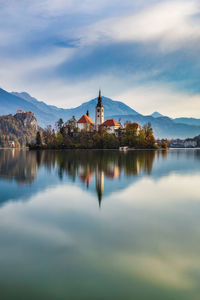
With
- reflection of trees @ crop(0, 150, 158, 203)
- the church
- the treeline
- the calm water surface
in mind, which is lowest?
the calm water surface

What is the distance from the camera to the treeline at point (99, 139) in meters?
98.8

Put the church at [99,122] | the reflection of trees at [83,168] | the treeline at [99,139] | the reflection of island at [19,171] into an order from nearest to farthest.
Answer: the reflection of island at [19,171] < the reflection of trees at [83,168] < the treeline at [99,139] < the church at [99,122]

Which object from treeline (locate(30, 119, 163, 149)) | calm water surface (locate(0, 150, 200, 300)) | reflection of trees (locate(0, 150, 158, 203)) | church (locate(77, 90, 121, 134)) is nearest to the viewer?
calm water surface (locate(0, 150, 200, 300))

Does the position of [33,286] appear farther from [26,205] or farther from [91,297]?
[26,205]

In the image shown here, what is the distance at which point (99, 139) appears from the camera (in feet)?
333

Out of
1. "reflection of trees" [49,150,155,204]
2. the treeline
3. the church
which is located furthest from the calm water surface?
the church

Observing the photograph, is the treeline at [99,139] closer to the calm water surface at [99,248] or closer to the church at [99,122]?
the church at [99,122]

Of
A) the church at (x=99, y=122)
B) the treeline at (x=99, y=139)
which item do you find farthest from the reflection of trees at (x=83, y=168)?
the church at (x=99, y=122)

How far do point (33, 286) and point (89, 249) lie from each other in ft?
6.13

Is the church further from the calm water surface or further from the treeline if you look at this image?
the calm water surface

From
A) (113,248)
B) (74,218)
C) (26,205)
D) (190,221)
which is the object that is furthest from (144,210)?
(26,205)

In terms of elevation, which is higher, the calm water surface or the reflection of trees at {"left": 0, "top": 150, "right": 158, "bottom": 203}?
the reflection of trees at {"left": 0, "top": 150, "right": 158, "bottom": 203}

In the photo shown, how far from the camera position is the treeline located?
98750 millimetres

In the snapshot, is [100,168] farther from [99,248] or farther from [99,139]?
[99,139]
